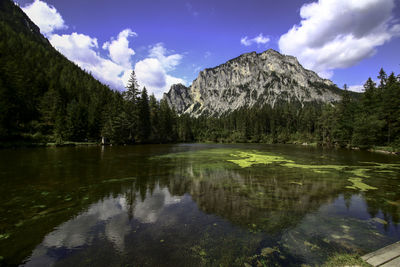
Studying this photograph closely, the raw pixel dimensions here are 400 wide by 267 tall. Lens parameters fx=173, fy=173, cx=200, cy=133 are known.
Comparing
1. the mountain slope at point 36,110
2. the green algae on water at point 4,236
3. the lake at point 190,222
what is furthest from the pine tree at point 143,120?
the green algae on water at point 4,236

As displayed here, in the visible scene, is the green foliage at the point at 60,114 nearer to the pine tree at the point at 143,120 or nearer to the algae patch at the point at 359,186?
the pine tree at the point at 143,120

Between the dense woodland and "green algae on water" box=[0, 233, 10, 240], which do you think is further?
Result: the dense woodland

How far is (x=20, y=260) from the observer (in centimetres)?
465

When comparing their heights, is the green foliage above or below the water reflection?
above

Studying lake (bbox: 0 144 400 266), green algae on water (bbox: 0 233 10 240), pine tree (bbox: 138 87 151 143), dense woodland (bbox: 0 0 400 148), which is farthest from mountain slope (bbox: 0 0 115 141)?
green algae on water (bbox: 0 233 10 240)

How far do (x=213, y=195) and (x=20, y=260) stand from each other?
815 cm

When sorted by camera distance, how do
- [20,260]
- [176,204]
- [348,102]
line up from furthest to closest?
[348,102], [176,204], [20,260]

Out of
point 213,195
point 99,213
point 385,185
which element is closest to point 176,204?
point 213,195

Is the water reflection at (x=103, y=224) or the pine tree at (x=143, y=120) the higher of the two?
the pine tree at (x=143, y=120)

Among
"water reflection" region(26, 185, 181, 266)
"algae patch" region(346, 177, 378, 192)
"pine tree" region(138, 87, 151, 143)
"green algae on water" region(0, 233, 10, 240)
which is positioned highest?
"pine tree" region(138, 87, 151, 143)

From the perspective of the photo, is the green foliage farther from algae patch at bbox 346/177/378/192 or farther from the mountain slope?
algae patch at bbox 346/177/378/192

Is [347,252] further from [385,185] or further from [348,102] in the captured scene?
[348,102]

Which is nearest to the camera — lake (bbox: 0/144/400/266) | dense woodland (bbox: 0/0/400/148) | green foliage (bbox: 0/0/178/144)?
lake (bbox: 0/144/400/266)

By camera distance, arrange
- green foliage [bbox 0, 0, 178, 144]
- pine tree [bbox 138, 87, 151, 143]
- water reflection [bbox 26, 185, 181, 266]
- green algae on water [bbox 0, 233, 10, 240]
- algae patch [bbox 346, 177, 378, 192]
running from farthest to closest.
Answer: pine tree [bbox 138, 87, 151, 143]
green foliage [bbox 0, 0, 178, 144]
algae patch [bbox 346, 177, 378, 192]
green algae on water [bbox 0, 233, 10, 240]
water reflection [bbox 26, 185, 181, 266]
